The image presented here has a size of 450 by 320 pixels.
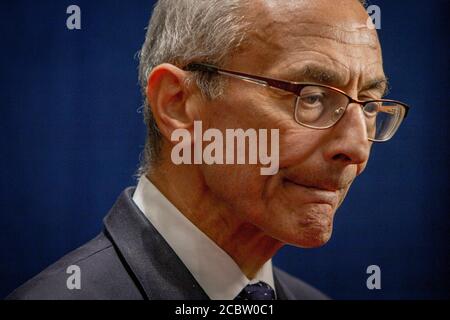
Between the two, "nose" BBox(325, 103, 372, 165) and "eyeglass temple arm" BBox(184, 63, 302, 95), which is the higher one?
"eyeglass temple arm" BBox(184, 63, 302, 95)

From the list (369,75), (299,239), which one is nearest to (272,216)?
(299,239)

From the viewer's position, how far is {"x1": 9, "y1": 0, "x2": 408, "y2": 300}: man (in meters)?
1.31

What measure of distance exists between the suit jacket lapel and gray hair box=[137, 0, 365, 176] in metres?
0.16

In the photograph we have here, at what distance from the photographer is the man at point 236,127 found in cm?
131

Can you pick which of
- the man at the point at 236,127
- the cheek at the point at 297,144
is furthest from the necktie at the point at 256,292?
the cheek at the point at 297,144

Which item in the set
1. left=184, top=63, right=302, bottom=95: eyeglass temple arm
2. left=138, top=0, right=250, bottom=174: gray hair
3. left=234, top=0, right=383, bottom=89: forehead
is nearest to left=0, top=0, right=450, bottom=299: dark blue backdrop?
left=138, top=0, right=250, bottom=174: gray hair

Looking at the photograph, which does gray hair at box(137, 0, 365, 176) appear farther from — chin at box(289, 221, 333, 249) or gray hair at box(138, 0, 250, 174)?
chin at box(289, 221, 333, 249)

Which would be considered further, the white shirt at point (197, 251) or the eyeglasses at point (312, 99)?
the white shirt at point (197, 251)

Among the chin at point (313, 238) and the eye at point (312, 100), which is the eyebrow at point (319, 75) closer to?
the eye at point (312, 100)

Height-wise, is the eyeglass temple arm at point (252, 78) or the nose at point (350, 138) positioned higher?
the eyeglass temple arm at point (252, 78)

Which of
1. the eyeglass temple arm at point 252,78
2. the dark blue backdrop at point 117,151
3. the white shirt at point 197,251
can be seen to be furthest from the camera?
the dark blue backdrop at point 117,151

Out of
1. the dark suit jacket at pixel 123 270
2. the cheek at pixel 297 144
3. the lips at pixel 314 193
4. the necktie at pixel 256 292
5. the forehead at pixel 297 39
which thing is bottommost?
the necktie at pixel 256 292

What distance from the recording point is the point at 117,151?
62.7 inches

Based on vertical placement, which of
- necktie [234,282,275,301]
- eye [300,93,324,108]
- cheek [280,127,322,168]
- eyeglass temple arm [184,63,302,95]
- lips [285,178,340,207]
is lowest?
necktie [234,282,275,301]
